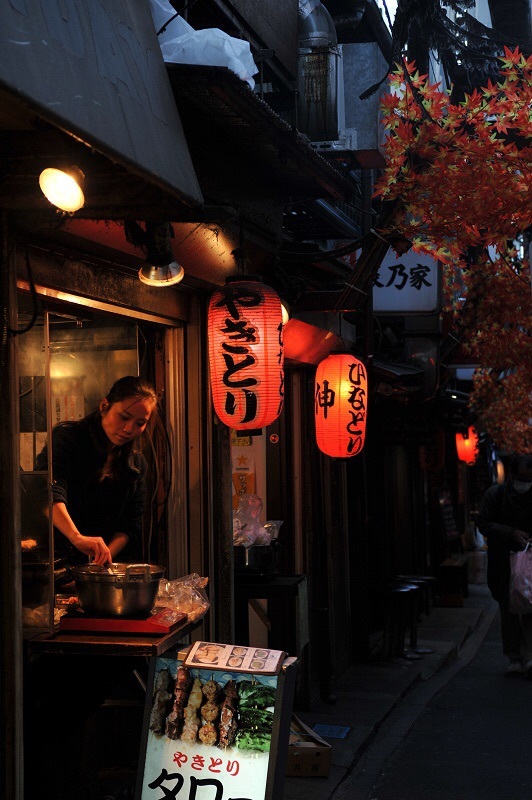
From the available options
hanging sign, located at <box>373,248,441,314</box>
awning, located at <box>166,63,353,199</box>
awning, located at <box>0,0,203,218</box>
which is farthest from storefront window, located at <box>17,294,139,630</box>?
hanging sign, located at <box>373,248,441,314</box>

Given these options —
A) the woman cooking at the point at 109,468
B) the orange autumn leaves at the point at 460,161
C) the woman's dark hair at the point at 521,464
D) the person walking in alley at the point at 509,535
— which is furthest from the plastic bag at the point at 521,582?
the woman cooking at the point at 109,468

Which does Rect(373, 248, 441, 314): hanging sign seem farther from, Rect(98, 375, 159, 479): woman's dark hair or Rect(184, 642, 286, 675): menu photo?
Rect(184, 642, 286, 675): menu photo

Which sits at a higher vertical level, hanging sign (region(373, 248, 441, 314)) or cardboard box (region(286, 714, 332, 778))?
hanging sign (region(373, 248, 441, 314))

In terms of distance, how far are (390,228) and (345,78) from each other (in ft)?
13.5

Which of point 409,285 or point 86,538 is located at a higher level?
point 409,285

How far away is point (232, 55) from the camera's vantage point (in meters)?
6.84

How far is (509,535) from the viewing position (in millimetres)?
13820

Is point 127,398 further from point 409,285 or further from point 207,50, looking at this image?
point 409,285

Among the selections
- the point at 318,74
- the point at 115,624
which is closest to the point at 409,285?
the point at 318,74

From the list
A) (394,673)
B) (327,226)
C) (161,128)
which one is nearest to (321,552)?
(394,673)

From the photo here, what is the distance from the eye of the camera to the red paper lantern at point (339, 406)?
11.9m

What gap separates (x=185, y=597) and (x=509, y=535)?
314 inches

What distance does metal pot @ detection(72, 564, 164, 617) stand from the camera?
610 centimetres

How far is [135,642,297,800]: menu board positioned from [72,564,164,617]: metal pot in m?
0.62
